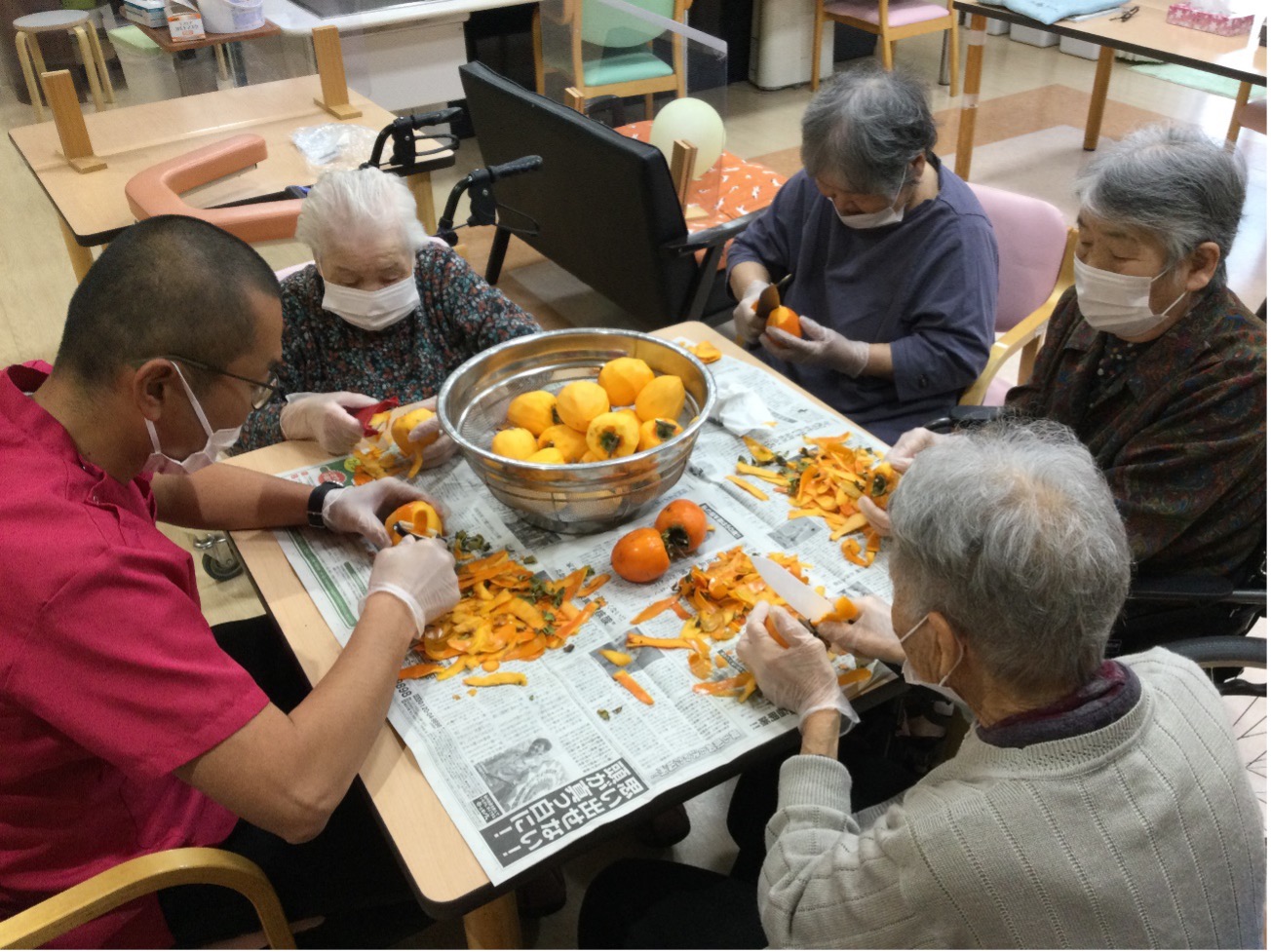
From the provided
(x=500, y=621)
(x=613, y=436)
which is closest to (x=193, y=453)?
(x=500, y=621)

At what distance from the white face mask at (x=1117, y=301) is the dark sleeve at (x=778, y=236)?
962 mm

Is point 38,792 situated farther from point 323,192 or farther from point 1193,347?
point 1193,347

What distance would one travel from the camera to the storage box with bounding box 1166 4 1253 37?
471cm

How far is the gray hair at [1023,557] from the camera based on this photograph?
112cm

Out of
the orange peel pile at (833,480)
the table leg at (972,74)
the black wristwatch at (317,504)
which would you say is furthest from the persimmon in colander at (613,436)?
the table leg at (972,74)

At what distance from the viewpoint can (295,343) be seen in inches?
92.8

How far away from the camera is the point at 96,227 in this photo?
121 inches

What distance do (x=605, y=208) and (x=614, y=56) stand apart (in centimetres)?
224

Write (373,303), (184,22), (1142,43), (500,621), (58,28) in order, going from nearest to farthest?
1. (500,621)
2. (373,303)
3. (1142,43)
4. (184,22)
5. (58,28)

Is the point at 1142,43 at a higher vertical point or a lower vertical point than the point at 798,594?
higher

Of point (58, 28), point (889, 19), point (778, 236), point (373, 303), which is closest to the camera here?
point (373, 303)

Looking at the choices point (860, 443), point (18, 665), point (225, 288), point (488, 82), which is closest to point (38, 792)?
point (18, 665)

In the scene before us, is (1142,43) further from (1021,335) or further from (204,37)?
(204,37)

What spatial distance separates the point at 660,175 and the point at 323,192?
4.78 ft
